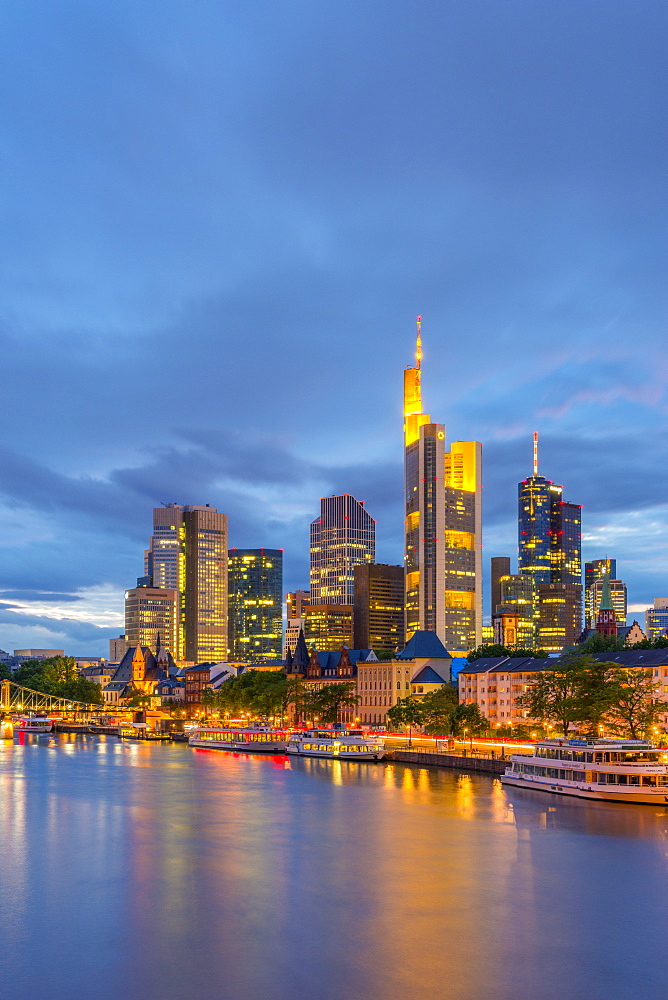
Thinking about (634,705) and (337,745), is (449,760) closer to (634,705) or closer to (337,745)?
(634,705)

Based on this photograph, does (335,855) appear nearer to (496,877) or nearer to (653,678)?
(496,877)

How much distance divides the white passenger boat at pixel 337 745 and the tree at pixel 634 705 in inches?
1422

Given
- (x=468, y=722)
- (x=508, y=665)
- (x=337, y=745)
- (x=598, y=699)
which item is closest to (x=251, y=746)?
(x=337, y=745)

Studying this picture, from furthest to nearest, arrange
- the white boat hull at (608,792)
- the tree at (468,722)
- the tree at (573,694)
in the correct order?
the tree at (468,722)
the tree at (573,694)
the white boat hull at (608,792)

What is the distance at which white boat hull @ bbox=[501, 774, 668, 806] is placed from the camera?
92062mm

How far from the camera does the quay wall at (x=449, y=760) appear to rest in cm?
12212

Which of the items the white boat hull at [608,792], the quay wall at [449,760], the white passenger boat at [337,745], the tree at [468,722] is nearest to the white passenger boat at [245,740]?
the white passenger boat at [337,745]

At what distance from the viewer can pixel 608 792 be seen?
95.1m

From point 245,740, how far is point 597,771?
284 feet

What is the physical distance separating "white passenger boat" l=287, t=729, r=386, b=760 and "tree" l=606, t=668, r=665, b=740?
36123 mm

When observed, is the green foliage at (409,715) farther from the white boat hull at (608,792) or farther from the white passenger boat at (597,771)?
the white boat hull at (608,792)

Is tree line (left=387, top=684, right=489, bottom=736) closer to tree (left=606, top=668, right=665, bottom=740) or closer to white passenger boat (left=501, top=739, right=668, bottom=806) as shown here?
tree (left=606, top=668, right=665, bottom=740)

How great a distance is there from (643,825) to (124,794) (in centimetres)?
4854

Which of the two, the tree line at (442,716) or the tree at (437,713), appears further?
the tree at (437,713)
